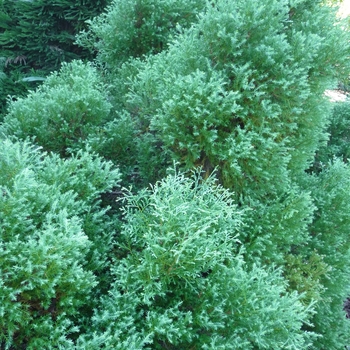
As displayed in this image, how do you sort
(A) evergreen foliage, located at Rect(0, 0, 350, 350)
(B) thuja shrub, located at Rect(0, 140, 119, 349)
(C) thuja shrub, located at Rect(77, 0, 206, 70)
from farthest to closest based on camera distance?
(C) thuja shrub, located at Rect(77, 0, 206, 70) → (A) evergreen foliage, located at Rect(0, 0, 350, 350) → (B) thuja shrub, located at Rect(0, 140, 119, 349)

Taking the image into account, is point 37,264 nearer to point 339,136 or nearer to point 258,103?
point 258,103

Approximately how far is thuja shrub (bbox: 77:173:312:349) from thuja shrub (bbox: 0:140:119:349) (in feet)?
0.60

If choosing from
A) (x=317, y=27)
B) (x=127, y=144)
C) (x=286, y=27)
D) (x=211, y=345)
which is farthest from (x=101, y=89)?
(x=211, y=345)

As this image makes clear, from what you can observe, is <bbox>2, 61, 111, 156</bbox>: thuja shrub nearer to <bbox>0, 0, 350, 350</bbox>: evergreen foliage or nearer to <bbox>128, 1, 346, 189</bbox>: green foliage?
<bbox>0, 0, 350, 350</bbox>: evergreen foliage

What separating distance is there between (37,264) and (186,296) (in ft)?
2.62

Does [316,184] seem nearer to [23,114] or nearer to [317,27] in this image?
[317,27]

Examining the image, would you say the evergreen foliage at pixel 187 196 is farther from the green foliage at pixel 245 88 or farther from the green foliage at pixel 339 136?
the green foliage at pixel 339 136

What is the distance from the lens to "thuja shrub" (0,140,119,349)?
148cm

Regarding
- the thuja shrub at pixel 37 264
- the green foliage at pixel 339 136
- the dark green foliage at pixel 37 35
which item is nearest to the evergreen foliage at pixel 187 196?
the thuja shrub at pixel 37 264

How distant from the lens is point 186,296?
1.89 meters

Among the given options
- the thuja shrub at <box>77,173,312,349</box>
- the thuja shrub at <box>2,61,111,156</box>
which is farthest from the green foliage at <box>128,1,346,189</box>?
the thuja shrub at <box>2,61,111,156</box>

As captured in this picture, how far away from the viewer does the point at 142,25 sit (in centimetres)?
324

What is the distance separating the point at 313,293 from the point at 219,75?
159 centimetres

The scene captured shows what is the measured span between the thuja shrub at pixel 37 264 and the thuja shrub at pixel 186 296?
182 mm
